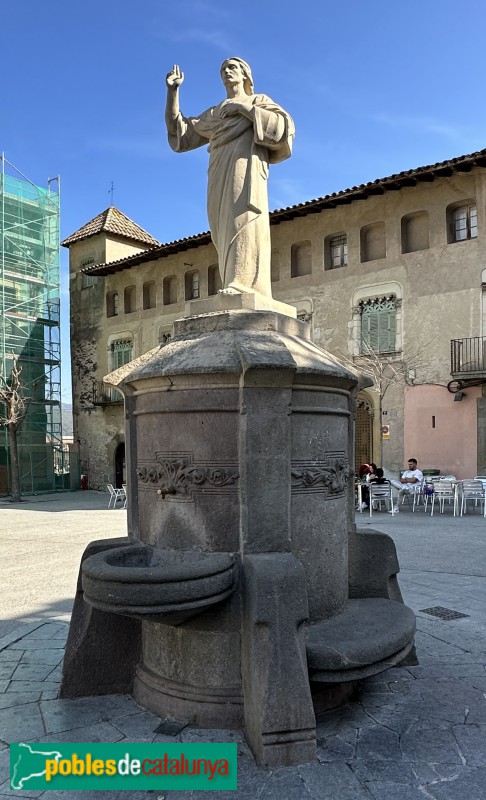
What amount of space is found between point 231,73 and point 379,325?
1535 centimetres

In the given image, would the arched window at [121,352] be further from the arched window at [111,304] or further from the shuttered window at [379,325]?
the shuttered window at [379,325]

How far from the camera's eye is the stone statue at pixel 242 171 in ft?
14.0

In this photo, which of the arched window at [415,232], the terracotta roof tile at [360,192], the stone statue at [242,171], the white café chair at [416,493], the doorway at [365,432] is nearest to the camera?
the stone statue at [242,171]

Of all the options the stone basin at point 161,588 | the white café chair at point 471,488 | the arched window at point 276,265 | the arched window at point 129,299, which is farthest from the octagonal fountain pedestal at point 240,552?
the arched window at point 129,299

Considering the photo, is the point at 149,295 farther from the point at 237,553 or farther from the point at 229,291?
the point at 237,553

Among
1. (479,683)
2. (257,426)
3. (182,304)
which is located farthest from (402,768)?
(182,304)

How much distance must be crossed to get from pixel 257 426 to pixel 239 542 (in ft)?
2.20

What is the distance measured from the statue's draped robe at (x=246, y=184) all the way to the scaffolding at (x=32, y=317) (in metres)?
22.1

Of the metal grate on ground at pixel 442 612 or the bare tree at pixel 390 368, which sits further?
the bare tree at pixel 390 368

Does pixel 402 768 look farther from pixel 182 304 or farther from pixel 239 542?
pixel 182 304

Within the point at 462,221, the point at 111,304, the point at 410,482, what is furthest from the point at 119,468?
the point at 462,221

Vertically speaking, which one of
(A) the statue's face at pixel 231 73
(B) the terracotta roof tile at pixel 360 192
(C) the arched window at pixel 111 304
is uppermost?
(B) the terracotta roof tile at pixel 360 192

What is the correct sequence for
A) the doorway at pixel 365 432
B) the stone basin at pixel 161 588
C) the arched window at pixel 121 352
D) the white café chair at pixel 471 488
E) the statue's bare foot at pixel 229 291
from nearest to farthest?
the stone basin at pixel 161 588
the statue's bare foot at pixel 229 291
the white café chair at pixel 471 488
the doorway at pixel 365 432
the arched window at pixel 121 352

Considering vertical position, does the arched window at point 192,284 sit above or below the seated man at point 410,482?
above
